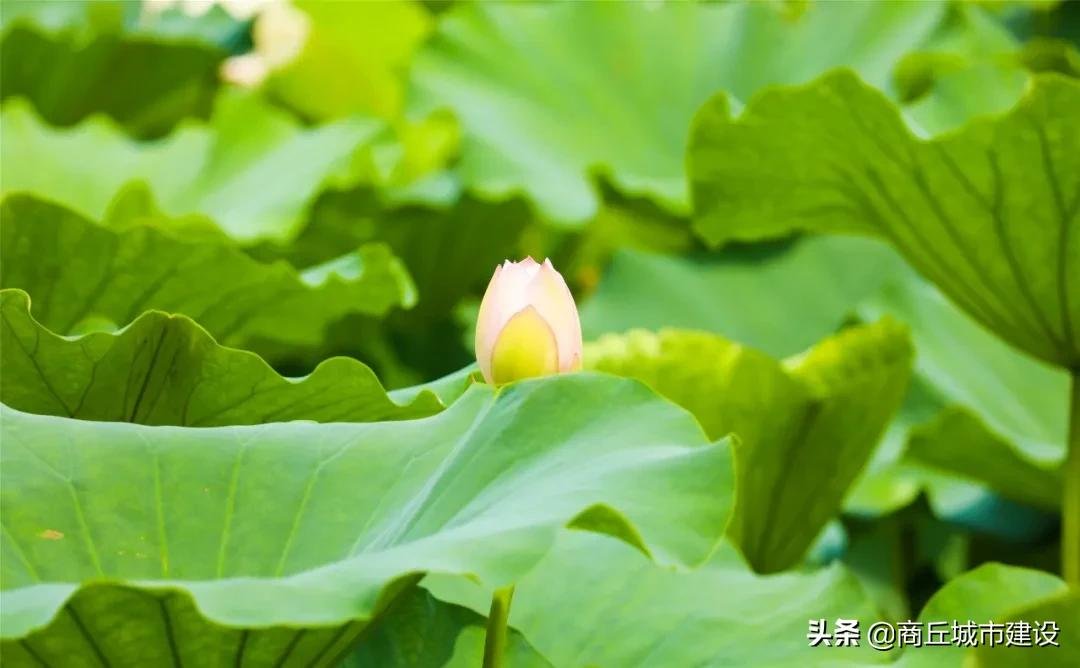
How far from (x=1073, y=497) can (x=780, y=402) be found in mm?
262

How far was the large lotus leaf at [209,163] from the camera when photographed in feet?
6.10

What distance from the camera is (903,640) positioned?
37.0 inches

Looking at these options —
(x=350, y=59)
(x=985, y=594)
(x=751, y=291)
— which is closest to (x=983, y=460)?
(x=751, y=291)

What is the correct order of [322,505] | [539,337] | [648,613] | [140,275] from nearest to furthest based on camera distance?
1. [322,505]
2. [539,337]
3. [648,613]
4. [140,275]

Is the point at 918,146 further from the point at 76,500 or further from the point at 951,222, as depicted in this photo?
the point at 76,500

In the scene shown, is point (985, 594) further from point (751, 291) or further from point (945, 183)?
point (751, 291)

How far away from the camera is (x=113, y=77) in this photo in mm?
2359

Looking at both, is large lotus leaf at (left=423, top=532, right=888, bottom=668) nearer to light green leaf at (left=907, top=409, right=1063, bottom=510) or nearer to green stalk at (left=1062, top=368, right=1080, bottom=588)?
green stalk at (left=1062, top=368, right=1080, bottom=588)

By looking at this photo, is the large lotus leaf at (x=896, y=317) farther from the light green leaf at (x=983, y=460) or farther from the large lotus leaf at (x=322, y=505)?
the large lotus leaf at (x=322, y=505)

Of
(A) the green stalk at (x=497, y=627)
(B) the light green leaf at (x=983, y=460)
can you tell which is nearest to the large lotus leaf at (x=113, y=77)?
(B) the light green leaf at (x=983, y=460)

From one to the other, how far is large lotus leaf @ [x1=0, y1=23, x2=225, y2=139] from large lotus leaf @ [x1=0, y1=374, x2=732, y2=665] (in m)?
1.63

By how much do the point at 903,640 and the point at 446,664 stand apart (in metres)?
0.31

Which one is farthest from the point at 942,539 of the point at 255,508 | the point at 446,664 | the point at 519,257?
the point at 255,508

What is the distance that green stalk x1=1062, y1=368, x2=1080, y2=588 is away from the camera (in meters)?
1.22
